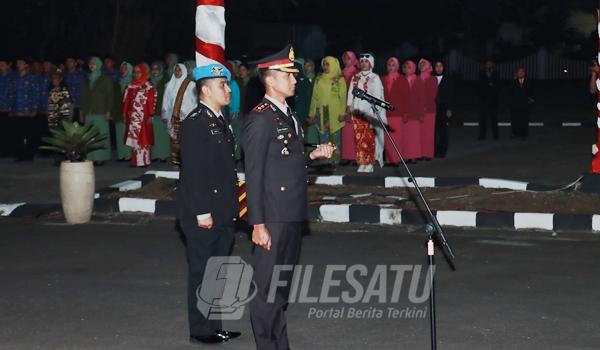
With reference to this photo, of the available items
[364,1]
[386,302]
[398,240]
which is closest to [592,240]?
[398,240]

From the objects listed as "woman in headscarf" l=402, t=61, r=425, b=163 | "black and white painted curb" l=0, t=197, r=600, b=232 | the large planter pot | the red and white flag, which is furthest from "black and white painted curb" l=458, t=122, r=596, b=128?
the red and white flag

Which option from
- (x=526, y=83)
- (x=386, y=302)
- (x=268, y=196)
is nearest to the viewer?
(x=268, y=196)

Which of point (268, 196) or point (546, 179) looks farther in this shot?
point (546, 179)

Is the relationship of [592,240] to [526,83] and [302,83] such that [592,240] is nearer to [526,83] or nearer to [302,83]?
[302,83]

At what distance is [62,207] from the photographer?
48.3 feet

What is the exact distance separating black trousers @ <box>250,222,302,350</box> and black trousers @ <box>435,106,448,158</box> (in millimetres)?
14829

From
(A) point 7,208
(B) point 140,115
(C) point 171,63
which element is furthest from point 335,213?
(C) point 171,63

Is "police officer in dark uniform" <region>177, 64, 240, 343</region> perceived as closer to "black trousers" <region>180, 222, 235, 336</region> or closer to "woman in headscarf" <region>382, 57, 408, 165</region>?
"black trousers" <region>180, 222, 235, 336</region>

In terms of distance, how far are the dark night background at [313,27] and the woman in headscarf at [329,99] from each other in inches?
550

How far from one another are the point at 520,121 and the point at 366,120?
7465 mm

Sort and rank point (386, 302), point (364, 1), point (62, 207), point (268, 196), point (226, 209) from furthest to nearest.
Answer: point (364, 1)
point (62, 207)
point (386, 302)
point (226, 209)
point (268, 196)

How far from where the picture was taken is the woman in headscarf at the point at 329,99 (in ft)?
65.2

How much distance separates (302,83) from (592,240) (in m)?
9.19

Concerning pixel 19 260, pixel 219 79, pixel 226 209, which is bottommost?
pixel 19 260
